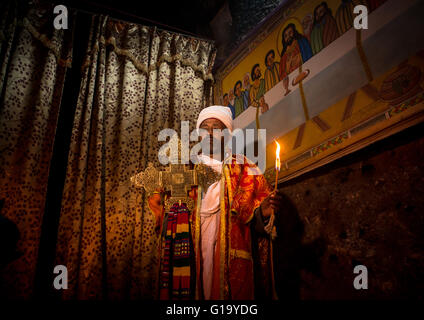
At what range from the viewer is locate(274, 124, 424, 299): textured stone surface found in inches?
69.2

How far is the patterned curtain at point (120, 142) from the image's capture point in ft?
9.75

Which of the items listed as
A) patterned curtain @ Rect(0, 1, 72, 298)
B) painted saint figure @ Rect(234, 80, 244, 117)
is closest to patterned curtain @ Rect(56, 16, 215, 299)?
patterned curtain @ Rect(0, 1, 72, 298)

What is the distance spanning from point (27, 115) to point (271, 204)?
275cm

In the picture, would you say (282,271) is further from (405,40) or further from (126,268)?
(405,40)

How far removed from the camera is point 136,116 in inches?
145

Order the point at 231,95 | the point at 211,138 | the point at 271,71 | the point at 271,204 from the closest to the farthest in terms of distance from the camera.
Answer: the point at 271,204 < the point at 211,138 < the point at 271,71 < the point at 231,95

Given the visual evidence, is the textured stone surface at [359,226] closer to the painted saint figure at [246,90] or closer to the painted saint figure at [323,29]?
the painted saint figure at [323,29]

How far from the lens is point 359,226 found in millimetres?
2027

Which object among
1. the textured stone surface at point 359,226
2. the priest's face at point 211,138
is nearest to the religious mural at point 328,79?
the textured stone surface at point 359,226

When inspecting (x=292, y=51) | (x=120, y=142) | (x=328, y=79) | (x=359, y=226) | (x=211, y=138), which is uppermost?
(x=292, y=51)

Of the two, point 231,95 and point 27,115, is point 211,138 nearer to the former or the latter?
point 231,95

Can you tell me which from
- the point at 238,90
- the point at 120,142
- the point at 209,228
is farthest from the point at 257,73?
the point at 209,228

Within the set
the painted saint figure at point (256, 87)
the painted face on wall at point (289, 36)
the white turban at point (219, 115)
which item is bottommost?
the white turban at point (219, 115)

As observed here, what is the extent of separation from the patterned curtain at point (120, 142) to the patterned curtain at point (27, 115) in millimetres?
258
